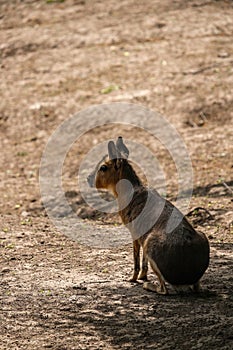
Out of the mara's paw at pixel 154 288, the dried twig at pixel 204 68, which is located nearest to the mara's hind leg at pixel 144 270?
the mara's paw at pixel 154 288

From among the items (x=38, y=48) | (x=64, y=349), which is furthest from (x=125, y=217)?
(x=38, y=48)

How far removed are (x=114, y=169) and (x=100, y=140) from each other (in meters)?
Result: 5.91

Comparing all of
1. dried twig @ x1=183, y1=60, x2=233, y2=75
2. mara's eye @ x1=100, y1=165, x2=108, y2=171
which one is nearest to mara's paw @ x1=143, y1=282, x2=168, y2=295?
mara's eye @ x1=100, y1=165, x2=108, y2=171

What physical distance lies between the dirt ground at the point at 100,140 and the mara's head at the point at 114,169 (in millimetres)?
1069

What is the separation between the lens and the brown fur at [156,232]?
6941 millimetres

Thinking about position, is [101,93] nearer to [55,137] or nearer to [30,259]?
[55,137]

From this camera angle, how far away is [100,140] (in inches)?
565

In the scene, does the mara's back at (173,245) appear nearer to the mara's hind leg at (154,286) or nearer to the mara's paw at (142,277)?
the mara's hind leg at (154,286)

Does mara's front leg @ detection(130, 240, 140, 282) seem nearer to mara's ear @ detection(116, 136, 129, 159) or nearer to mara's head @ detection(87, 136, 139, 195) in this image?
mara's head @ detection(87, 136, 139, 195)

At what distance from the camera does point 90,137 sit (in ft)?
47.9

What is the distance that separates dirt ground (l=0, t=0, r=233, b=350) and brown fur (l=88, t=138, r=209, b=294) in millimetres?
333

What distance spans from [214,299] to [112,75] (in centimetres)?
998

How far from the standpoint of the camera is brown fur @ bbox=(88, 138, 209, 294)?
6941 millimetres

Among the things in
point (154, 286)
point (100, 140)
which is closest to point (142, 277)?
point (154, 286)
